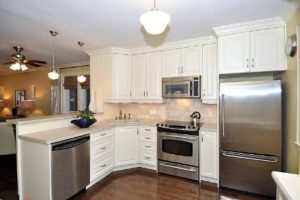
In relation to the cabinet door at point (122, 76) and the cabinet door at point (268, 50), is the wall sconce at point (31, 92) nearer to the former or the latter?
the cabinet door at point (122, 76)

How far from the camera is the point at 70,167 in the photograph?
241 centimetres

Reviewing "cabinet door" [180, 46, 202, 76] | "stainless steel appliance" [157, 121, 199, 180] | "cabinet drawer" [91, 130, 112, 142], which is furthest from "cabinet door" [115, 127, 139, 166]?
"cabinet door" [180, 46, 202, 76]

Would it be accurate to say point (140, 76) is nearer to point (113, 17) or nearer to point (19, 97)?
point (113, 17)

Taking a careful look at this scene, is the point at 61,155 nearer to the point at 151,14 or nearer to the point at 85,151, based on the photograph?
the point at 85,151

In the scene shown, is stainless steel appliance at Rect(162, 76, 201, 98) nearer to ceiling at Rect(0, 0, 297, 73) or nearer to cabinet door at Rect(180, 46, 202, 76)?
cabinet door at Rect(180, 46, 202, 76)

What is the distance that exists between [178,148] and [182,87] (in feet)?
3.68

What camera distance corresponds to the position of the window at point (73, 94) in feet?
18.0

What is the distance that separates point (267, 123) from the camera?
2.41 m

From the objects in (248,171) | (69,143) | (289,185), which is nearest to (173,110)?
(248,171)

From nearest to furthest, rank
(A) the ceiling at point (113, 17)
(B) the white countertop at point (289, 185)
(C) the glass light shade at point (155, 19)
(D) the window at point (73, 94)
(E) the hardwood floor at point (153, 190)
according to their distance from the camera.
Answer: (B) the white countertop at point (289, 185) → (C) the glass light shade at point (155, 19) → (A) the ceiling at point (113, 17) → (E) the hardwood floor at point (153, 190) → (D) the window at point (73, 94)

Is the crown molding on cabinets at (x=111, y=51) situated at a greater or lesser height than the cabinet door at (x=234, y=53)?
greater

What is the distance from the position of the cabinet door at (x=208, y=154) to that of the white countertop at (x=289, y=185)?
1245mm

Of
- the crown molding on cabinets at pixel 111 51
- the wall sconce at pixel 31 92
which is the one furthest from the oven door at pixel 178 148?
the wall sconce at pixel 31 92

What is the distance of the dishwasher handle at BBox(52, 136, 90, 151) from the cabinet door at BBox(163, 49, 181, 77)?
1.93m
